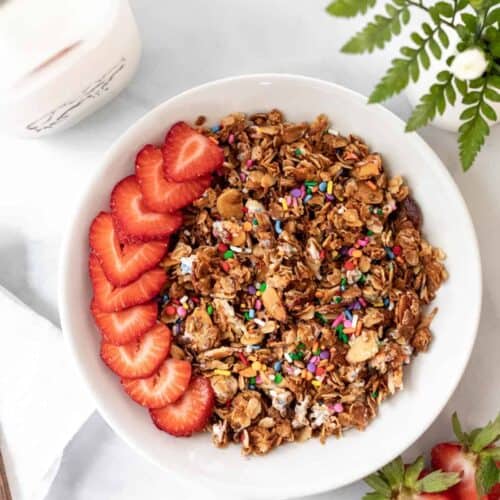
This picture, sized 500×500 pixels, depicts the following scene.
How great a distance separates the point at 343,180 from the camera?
113 centimetres

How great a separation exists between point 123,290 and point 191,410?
171 millimetres

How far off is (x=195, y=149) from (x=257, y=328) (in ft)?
0.77

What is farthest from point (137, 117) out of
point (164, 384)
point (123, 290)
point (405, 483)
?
point (405, 483)

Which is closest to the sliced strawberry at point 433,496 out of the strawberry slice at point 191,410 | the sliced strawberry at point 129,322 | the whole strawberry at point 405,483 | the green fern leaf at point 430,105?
the whole strawberry at point 405,483

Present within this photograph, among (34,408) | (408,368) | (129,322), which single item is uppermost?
(129,322)

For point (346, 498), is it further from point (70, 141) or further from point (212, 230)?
point (70, 141)

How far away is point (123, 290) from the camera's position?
110 centimetres

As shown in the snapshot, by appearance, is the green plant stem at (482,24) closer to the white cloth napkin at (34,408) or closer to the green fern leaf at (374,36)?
the green fern leaf at (374,36)

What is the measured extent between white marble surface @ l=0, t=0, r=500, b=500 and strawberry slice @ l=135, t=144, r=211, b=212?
0.13 metres

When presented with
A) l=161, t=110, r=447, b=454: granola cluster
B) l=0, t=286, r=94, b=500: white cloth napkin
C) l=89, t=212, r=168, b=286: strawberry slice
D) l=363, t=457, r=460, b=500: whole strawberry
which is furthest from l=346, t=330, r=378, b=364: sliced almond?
l=0, t=286, r=94, b=500: white cloth napkin

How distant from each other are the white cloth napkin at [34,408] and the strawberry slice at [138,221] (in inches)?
8.8

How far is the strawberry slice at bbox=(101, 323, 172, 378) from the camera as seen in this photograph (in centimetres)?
110

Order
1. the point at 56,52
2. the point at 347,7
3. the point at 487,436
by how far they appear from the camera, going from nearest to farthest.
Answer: the point at 347,7 → the point at 56,52 → the point at 487,436

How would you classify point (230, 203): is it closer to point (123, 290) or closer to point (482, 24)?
point (123, 290)
